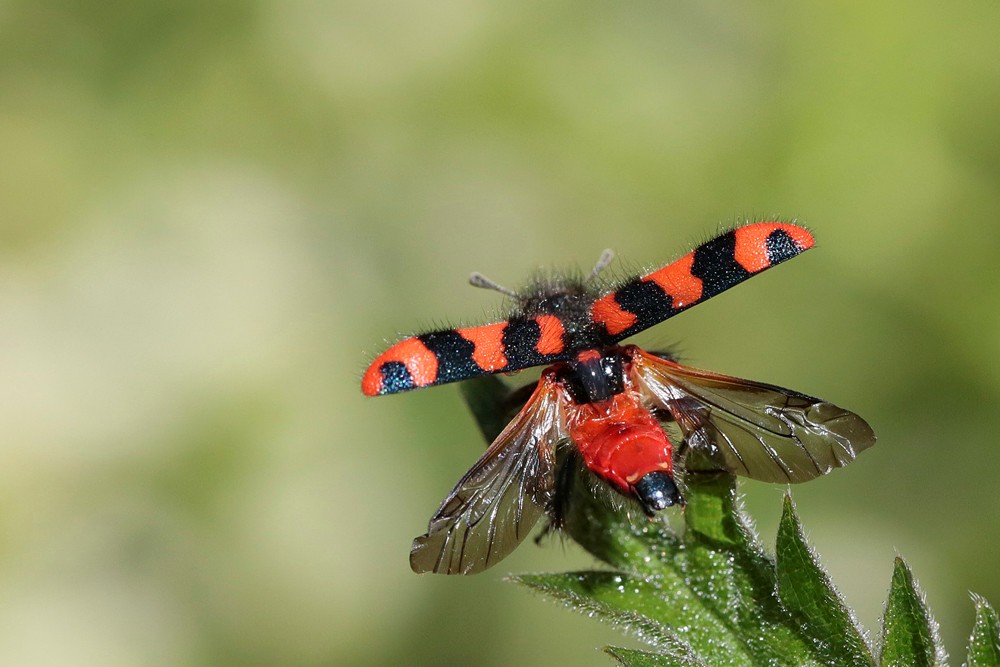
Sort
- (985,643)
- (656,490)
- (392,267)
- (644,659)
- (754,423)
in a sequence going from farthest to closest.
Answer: (392,267) < (754,423) < (656,490) < (644,659) < (985,643)

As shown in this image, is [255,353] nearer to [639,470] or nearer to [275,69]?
[275,69]

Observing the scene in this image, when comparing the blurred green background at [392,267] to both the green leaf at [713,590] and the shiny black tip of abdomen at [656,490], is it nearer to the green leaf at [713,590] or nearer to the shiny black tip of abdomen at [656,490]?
the green leaf at [713,590]

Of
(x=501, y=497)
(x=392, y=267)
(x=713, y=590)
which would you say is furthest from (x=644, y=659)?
(x=392, y=267)

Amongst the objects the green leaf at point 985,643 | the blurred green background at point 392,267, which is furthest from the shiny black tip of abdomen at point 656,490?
the blurred green background at point 392,267

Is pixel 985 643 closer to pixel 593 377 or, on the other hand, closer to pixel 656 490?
pixel 656 490

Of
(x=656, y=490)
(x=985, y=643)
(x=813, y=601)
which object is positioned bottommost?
(x=985, y=643)

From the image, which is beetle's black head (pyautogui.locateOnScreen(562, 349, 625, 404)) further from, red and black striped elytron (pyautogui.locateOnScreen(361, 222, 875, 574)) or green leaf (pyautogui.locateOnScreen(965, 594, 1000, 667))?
green leaf (pyautogui.locateOnScreen(965, 594, 1000, 667))
